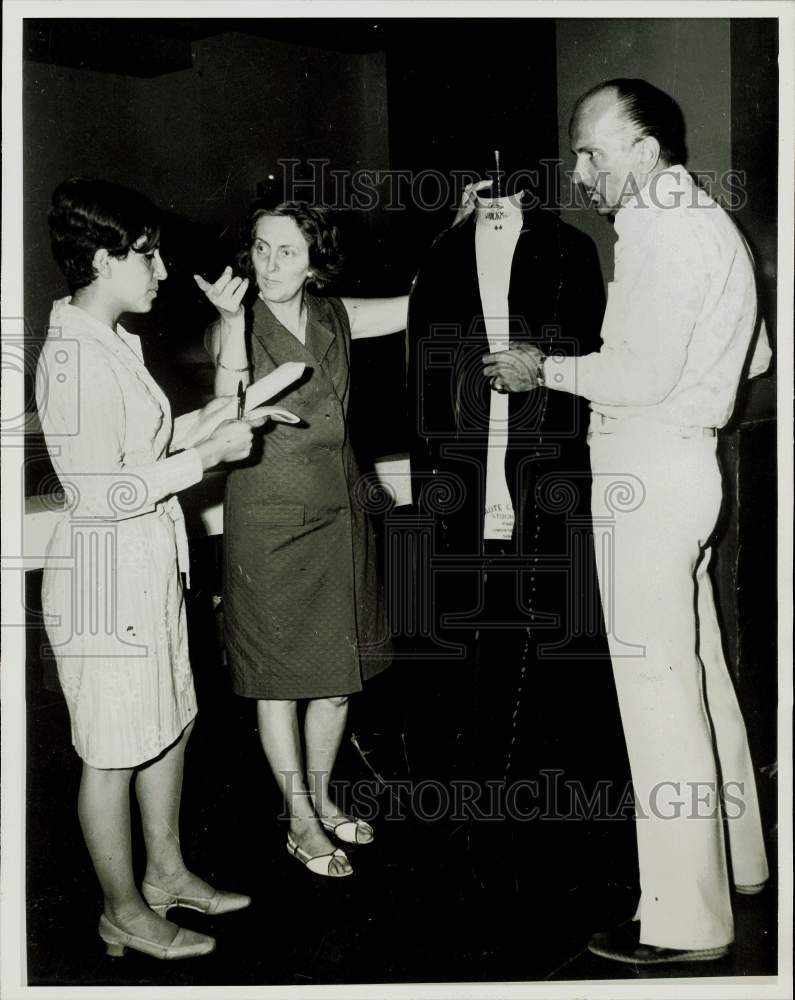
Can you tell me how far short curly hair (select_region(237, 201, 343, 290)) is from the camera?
1.84 m

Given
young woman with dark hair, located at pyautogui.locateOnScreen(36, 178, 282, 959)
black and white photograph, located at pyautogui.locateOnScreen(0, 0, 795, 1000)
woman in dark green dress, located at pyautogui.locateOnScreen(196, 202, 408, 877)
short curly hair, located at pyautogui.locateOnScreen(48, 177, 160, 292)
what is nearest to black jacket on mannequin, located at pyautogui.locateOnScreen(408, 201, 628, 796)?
black and white photograph, located at pyautogui.locateOnScreen(0, 0, 795, 1000)

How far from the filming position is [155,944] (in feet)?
5.80

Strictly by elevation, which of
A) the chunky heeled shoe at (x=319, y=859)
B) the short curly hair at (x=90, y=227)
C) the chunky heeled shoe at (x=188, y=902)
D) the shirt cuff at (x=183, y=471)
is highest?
the short curly hair at (x=90, y=227)

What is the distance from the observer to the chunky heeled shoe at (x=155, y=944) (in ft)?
5.80

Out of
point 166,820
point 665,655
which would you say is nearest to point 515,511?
point 665,655

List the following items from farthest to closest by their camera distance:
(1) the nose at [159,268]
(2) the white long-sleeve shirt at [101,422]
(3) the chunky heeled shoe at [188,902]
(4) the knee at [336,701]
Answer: (4) the knee at [336,701] → (3) the chunky heeled shoe at [188,902] → (1) the nose at [159,268] → (2) the white long-sleeve shirt at [101,422]

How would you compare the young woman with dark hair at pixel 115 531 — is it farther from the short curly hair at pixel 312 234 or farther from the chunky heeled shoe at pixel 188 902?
the short curly hair at pixel 312 234

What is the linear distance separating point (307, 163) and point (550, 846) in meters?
1.30

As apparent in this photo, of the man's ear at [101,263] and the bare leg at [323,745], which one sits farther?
the bare leg at [323,745]

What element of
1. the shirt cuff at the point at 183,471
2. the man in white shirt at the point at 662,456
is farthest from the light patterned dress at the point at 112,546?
the man in white shirt at the point at 662,456

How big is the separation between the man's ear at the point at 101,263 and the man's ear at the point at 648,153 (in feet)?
2.93

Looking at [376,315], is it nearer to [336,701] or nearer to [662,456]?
[662,456]

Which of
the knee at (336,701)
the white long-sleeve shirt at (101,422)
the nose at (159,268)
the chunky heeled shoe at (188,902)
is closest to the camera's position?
the white long-sleeve shirt at (101,422)

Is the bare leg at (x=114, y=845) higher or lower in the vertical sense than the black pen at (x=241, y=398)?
lower
